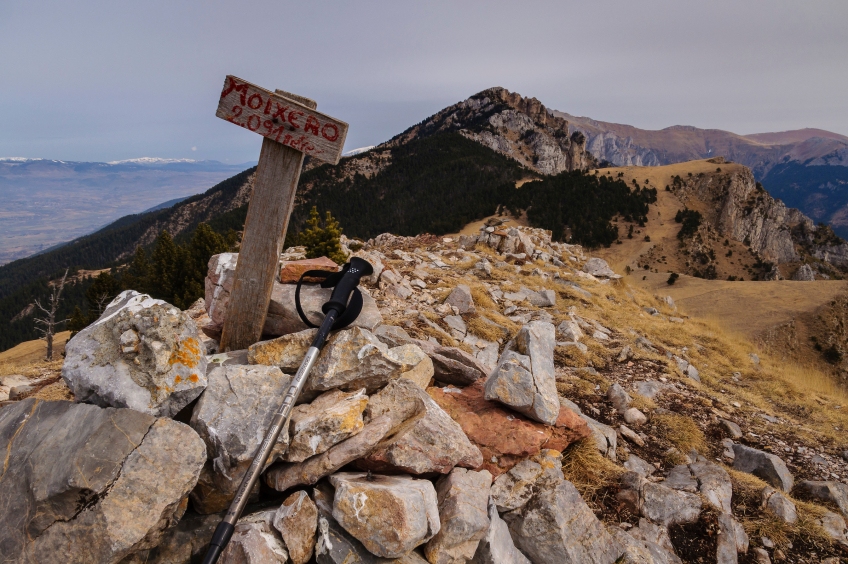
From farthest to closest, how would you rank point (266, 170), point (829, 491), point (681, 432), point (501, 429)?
point (681, 432)
point (829, 491)
point (501, 429)
point (266, 170)

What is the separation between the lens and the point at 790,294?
25.5 meters

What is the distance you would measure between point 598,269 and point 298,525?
20456 millimetres

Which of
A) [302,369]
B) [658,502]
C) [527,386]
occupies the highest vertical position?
[302,369]

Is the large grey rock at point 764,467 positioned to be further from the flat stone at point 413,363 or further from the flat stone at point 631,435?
the flat stone at point 413,363

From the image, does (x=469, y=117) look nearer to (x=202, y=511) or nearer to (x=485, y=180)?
(x=485, y=180)

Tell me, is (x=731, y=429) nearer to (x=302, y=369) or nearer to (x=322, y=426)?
(x=322, y=426)

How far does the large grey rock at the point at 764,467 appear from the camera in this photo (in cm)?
579

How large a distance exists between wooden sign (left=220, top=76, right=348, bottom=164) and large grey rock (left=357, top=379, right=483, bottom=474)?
2.53 m

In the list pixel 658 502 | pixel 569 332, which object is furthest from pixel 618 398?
pixel 569 332

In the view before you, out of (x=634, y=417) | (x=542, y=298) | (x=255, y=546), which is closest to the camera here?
(x=255, y=546)

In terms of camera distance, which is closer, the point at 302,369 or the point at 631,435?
the point at 302,369

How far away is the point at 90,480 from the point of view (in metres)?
2.65

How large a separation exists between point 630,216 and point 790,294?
45.0m

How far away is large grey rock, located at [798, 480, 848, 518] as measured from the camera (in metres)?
5.41
